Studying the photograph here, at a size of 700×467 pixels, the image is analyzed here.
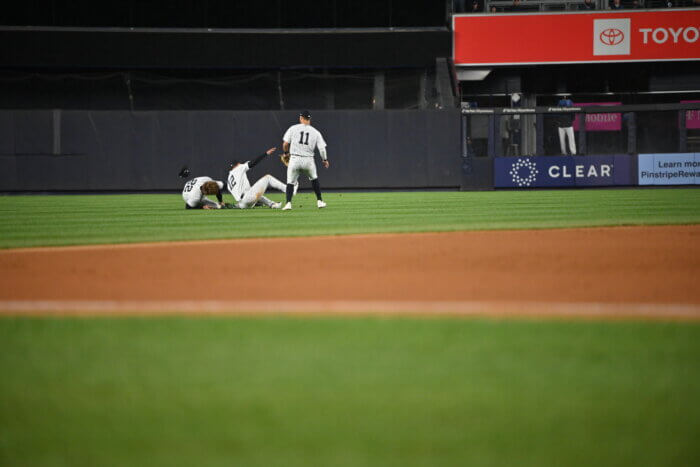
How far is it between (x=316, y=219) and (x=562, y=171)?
1524cm

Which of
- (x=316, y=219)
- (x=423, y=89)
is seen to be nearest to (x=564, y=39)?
(x=423, y=89)

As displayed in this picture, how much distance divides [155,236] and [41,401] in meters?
8.45

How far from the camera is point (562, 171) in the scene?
27.8m

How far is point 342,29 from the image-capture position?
101 feet

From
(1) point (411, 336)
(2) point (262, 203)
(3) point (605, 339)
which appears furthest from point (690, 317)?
(2) point (262, 203)

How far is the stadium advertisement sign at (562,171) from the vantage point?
27.6 meters

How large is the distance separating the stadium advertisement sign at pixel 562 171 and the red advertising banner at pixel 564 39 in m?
4.48

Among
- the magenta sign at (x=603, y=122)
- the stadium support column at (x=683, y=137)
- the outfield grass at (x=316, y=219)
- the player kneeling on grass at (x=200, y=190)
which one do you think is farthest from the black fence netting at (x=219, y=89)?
the player kneeling on grass at (x=200, y=190)

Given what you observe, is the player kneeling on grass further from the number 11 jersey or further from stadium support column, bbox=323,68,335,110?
stadium support column, bbox=323,68,335,110

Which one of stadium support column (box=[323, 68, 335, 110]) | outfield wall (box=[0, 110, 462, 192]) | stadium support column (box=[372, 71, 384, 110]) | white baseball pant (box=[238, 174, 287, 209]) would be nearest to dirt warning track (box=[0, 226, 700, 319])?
white baseball pant (box=[238, 174, 287, 209])

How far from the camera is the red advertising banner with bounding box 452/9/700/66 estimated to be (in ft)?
98.3

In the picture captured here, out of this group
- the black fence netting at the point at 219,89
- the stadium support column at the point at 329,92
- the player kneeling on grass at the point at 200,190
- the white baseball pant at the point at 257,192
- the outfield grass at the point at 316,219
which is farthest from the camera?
the stadium support column at the point at 329,92

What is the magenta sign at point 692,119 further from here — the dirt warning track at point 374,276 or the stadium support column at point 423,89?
the dirt warning track at point 374,276

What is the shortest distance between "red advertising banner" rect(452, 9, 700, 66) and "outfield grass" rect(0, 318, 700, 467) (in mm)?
26555
